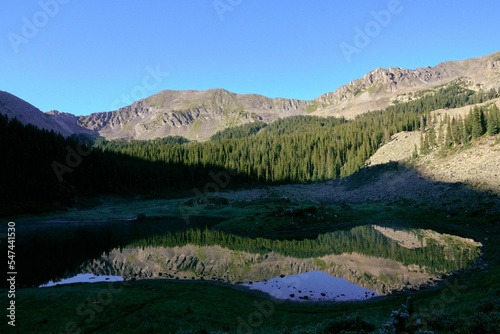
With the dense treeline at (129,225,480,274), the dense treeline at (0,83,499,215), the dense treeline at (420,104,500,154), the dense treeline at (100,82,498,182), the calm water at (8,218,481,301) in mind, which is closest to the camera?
the calm water at (8,218,481,301)

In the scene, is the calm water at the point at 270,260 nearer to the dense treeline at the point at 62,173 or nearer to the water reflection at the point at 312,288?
the water reflection at the point at 312,288

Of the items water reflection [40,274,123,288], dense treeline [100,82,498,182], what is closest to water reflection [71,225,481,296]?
water reflection [40,274,123,288]

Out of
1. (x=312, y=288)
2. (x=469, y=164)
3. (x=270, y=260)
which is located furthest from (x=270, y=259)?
(x=469, y=164)

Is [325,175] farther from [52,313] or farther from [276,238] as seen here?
[52,313]

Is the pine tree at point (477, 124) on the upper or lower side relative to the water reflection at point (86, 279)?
upper

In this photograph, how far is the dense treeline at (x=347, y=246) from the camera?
31431mm

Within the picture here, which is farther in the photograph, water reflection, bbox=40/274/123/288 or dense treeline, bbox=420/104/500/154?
dense treeline, bbox=420/104/500/154

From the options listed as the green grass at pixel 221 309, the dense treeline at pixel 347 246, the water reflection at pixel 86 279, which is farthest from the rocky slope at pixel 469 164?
the water reflection at pixel 86 279

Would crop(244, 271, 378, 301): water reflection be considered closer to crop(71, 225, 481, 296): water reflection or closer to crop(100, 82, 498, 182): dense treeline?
crop(71, 225, 481, 296): water reflection

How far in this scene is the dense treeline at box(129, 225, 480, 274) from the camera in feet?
103

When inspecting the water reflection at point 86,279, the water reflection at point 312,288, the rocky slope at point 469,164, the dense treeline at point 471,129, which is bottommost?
the water reflection at point 312,288

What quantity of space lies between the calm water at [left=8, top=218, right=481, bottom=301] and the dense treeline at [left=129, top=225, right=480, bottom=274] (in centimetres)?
Answer: 8

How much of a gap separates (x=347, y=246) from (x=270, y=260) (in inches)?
416

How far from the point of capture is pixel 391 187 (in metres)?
84.2
